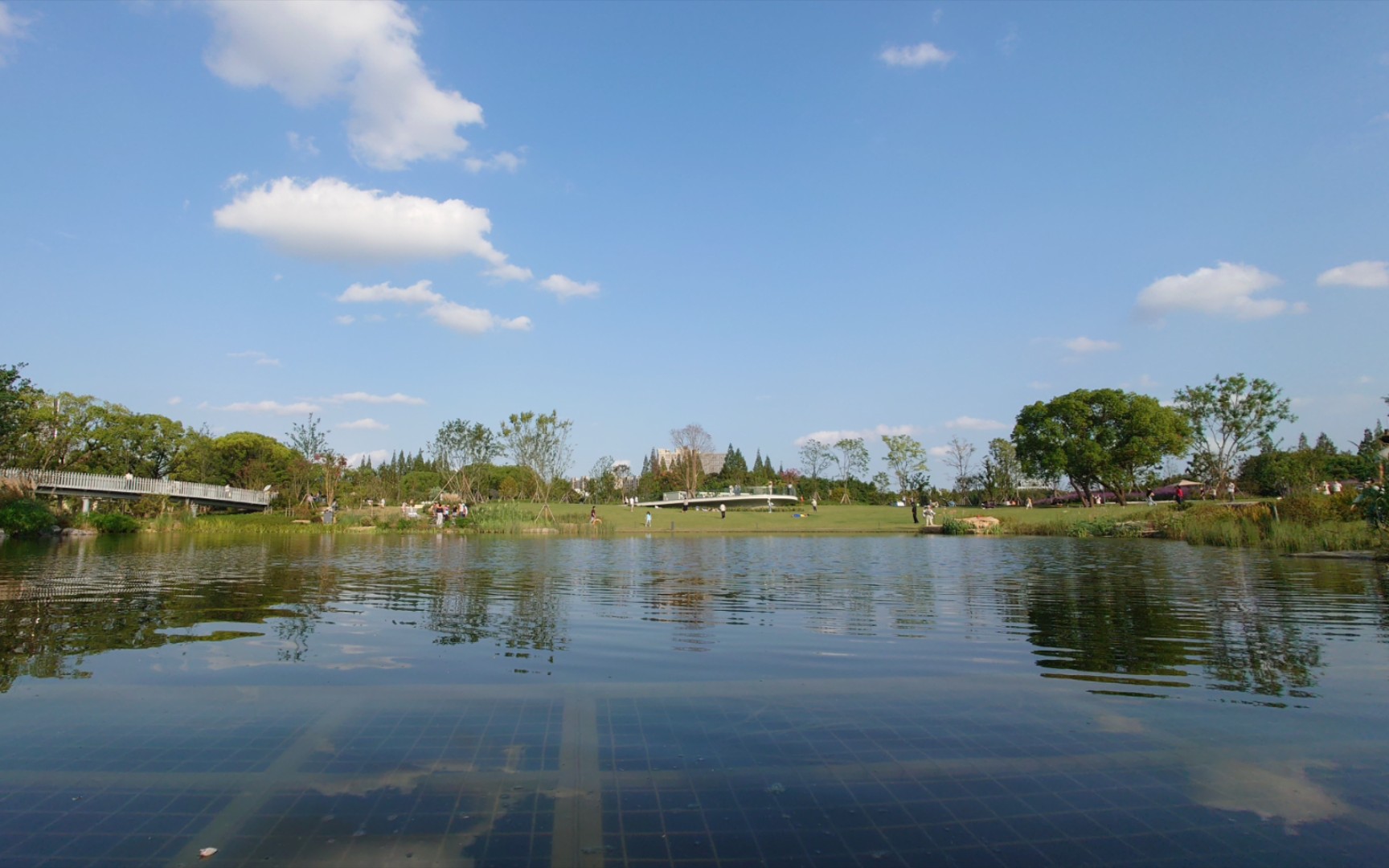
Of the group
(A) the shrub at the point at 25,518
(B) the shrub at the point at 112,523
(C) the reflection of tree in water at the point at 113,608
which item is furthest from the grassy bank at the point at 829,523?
(C) the reflection of tree in water at the point at 113,608

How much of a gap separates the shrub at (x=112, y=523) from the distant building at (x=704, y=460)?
161 feet

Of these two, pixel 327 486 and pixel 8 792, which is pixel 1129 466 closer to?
pixel 327 486

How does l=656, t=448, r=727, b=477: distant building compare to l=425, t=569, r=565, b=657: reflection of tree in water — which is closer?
l=425, t=569, r=565, b=657: reflection of tree in water

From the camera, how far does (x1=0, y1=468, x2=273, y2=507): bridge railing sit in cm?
3939

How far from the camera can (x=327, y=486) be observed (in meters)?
49.1

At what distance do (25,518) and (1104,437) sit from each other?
6307cm

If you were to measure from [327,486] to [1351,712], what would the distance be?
Result: 52.6m

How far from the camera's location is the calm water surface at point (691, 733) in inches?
126

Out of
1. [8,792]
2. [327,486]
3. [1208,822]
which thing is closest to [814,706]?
[1208,822]

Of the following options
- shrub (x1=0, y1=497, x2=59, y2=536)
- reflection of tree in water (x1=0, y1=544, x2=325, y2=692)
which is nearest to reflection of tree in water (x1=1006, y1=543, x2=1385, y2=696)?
reflection of tree in water (x1=0, y1=544, x2=325, y2=692)

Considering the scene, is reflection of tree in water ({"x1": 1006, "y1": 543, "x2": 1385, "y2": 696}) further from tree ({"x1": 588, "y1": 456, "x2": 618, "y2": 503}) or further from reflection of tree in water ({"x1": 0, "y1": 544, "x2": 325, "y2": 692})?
tree ({"x1": 588, "y1": 456, "x2": 618, "y2": 503})

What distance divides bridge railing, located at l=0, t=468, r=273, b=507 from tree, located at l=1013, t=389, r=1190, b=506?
192 feet

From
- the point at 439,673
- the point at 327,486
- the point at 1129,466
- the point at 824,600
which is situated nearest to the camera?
the point at 439,673

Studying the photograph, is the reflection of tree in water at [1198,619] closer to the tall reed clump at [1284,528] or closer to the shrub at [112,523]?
the tall reed clump at [1284,528]
